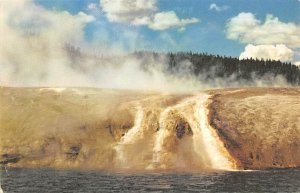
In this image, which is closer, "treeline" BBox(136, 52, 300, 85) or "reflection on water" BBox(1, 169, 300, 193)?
"reflection on water" BBox(1, 169, 300, 193)

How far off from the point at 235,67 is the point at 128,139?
43726 mm

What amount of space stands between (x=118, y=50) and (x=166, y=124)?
17.2 meters

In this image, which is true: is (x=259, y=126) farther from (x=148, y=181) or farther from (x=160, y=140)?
(x=148, y=181)

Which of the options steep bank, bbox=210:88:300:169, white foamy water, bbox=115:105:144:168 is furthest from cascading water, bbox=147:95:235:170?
white foamy water, bbox=115:105:144:168

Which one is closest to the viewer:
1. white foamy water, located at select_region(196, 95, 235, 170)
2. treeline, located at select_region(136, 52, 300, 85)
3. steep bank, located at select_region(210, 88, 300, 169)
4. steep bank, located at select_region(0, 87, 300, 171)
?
white foamy water, located at select_region(196, 95, 235, 170)

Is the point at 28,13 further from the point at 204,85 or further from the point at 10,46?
the point at 204,85

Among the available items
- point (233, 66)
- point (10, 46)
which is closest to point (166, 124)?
point (10, 46)

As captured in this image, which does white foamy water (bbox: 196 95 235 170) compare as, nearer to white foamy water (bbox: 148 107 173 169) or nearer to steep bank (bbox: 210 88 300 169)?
steep bank (bbox: 210 88 300 169)

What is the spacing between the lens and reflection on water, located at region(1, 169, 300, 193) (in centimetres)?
3912

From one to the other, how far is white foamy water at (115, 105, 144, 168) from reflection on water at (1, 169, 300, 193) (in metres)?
3.84

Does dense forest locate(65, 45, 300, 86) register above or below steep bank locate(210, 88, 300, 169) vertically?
above

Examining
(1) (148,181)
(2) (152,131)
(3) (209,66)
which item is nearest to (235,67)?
(3) (209,66)

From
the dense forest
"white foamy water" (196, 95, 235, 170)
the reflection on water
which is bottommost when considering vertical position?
the reflection on water

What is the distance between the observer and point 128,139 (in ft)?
172
